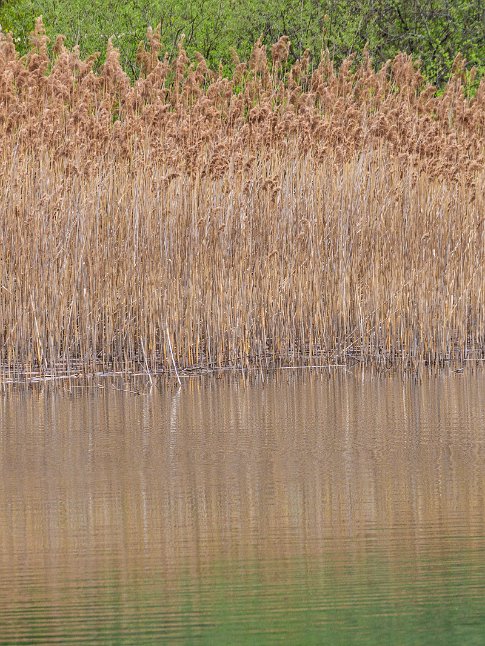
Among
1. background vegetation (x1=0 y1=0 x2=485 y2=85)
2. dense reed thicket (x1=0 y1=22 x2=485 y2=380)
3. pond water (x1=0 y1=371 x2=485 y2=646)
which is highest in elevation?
background vegetation (x1=0 y1=0 x2=485 y2=85)

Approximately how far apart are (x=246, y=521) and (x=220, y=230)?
17.4ft

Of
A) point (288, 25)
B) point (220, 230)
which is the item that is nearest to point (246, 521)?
point (220, 230)

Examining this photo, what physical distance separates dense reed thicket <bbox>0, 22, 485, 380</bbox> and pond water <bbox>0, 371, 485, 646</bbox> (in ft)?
5.16

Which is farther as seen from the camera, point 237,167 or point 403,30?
point 403,30

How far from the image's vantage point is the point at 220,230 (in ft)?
29.7

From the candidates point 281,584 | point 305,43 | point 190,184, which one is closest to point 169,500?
point 281,584

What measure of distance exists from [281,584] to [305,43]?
16750mm

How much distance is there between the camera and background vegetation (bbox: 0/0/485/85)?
63.3 ft

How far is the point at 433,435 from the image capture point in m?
5.64

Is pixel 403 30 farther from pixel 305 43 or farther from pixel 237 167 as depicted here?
pixel 237 167

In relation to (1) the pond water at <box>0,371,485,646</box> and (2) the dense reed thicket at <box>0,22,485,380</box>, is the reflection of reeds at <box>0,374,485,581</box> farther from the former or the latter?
(2) the dense reed thicket at <box>0,22,485,380</box>

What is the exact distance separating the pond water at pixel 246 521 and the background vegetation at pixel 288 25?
42.6 feet

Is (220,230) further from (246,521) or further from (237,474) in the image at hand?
(246,521)

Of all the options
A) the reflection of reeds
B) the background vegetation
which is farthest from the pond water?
the background vegetation
